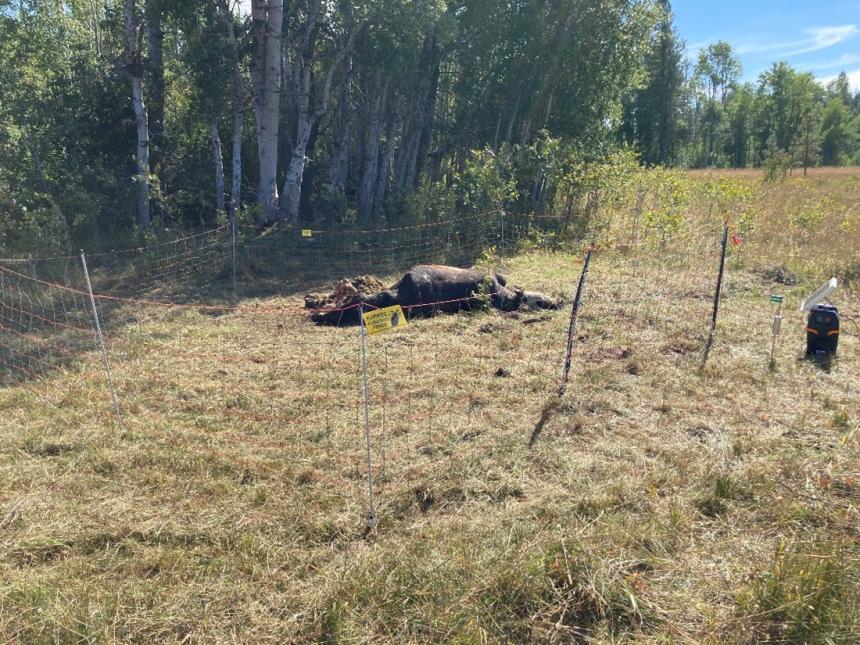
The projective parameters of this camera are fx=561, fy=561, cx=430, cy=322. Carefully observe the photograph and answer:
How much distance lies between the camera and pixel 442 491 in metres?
3.82

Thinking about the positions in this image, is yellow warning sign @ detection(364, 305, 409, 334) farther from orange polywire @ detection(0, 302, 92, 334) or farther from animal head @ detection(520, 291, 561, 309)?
orange polywire @ detection(0, 302, 92, 334)

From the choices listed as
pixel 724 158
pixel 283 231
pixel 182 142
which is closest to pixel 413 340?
pixel 283 231

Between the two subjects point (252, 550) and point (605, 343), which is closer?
point (252, 550)

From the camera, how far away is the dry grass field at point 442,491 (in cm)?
272

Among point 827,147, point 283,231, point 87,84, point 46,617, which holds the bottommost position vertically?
point 46,617

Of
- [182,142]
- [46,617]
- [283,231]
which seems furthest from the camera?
[182,142]

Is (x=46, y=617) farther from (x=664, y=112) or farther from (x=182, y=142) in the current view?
(x=664, y=112)

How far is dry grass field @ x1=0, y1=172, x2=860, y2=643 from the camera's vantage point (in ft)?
8.93

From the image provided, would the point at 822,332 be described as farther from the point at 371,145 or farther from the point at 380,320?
the point at 371,145

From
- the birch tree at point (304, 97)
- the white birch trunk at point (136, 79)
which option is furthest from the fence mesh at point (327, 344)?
the white birch trunk at point (136, 79)

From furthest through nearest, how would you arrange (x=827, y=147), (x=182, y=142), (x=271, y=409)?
(x=827, y=147) → (x=182, y=142) → (x=271, y=409)

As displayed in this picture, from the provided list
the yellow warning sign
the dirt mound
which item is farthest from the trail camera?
the yellow warning sign

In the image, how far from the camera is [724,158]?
5281 cm

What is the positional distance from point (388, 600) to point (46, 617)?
→ 1658mm
